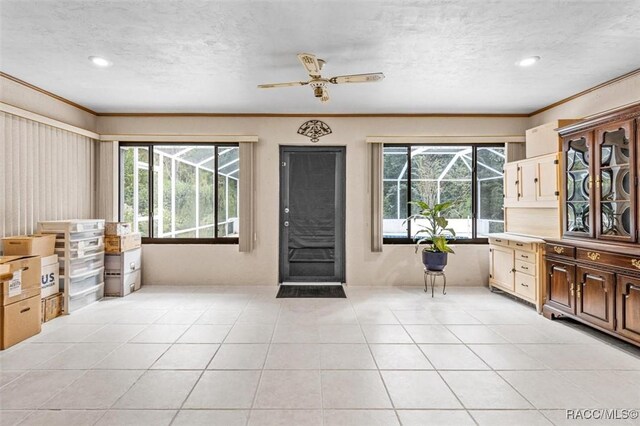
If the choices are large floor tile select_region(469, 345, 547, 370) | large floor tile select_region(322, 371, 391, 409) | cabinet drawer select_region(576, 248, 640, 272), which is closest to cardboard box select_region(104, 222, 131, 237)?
large floor tile select_region(322, 371, 391, 409)

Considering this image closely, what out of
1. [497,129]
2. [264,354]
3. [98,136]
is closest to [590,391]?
[264,354]

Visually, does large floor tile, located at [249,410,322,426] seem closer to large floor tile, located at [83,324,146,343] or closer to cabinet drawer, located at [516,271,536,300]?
large floor tile, located at [83,324,146,343]

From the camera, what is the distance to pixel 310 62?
291 cm

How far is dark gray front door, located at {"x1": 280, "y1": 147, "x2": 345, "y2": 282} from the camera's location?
5559 mm

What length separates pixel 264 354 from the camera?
9.57 ft

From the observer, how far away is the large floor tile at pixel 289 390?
2193 millimetres

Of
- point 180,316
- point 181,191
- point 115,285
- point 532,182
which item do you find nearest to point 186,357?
point 180,316

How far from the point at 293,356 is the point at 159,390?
3.39 feet

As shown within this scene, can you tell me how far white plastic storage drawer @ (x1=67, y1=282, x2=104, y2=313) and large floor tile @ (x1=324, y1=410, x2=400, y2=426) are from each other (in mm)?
3640

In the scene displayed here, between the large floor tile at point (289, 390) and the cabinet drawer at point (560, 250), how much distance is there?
9.90 ft

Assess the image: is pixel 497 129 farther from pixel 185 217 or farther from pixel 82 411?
pixel 82 411

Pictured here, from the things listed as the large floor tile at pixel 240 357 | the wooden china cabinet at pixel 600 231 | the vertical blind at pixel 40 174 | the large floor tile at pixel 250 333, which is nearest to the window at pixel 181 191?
the vertical blind at pixel 40 174

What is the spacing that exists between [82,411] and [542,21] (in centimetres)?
432

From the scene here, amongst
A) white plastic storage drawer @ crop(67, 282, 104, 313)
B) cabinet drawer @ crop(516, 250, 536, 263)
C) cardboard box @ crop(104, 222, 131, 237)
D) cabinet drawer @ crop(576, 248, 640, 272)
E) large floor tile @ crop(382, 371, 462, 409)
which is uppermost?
cardboard box @ crop(104, 222, 131, 237)
